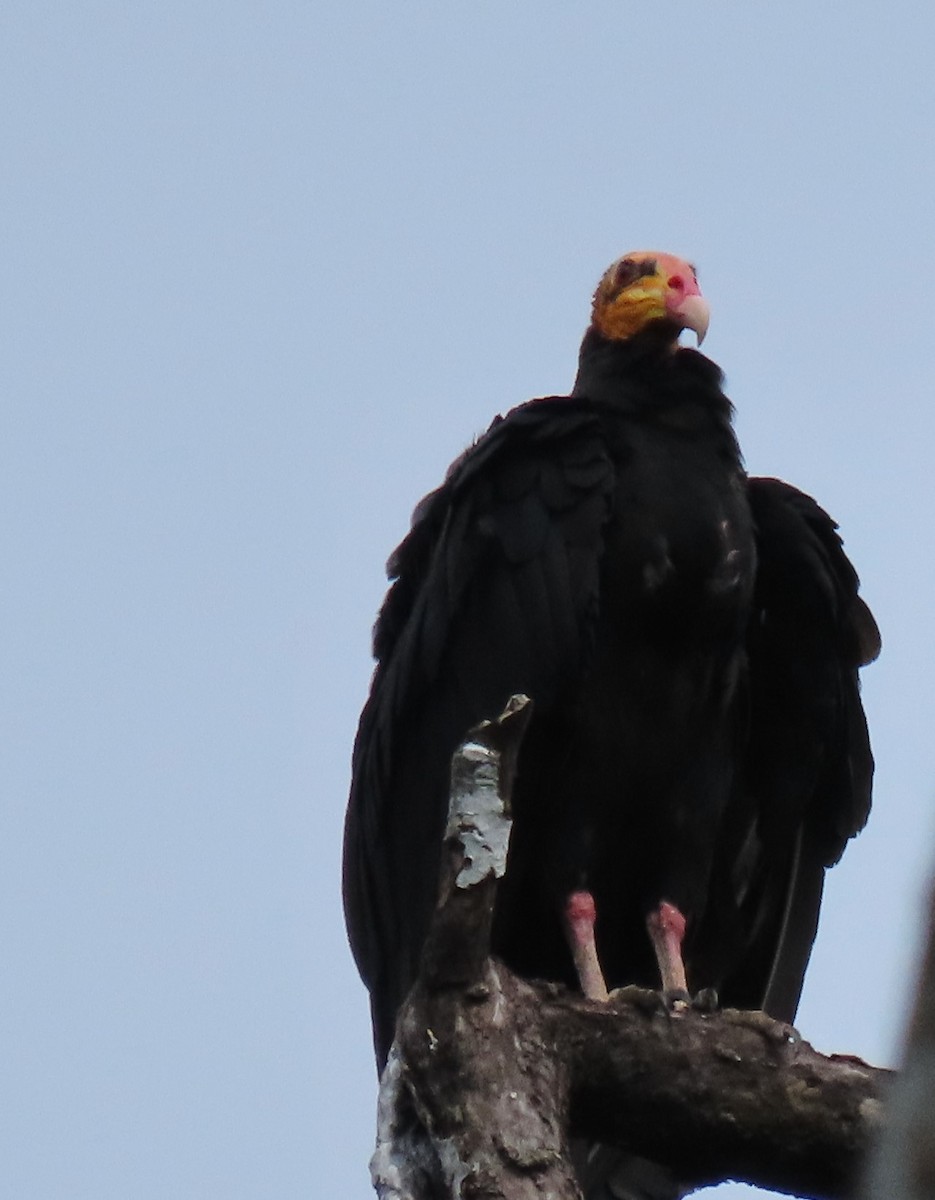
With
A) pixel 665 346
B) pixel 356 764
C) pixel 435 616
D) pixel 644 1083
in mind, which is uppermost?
pixel 665 346

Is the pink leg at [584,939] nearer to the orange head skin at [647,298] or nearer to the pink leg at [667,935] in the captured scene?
the pink leg at [667,935]

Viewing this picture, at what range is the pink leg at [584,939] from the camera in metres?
4.70

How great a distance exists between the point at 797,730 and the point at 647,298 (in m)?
1.50

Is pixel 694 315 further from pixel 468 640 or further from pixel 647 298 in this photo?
pixel 468 640

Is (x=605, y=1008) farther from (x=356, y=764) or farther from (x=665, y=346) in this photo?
(x=665, y=346)

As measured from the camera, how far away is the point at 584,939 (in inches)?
190

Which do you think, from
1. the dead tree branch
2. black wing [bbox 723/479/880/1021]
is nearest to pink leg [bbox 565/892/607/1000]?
black wing [bbox 723/479/880/1021]

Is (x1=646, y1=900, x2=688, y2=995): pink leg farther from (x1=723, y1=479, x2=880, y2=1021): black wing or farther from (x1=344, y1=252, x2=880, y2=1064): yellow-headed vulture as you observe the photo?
(x1=723, y1=479, x2=880, y2=1021): black wing

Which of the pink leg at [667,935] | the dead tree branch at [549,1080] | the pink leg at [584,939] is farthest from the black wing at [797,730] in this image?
the dead tree branch at [549,1080]

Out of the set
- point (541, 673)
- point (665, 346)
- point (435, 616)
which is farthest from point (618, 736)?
point (665, 346)

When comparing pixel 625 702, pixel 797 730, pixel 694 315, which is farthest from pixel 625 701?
pixel 694 315

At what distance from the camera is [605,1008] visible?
3533mm

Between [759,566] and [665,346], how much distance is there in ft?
2.66

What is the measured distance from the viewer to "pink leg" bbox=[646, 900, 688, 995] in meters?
4.91
